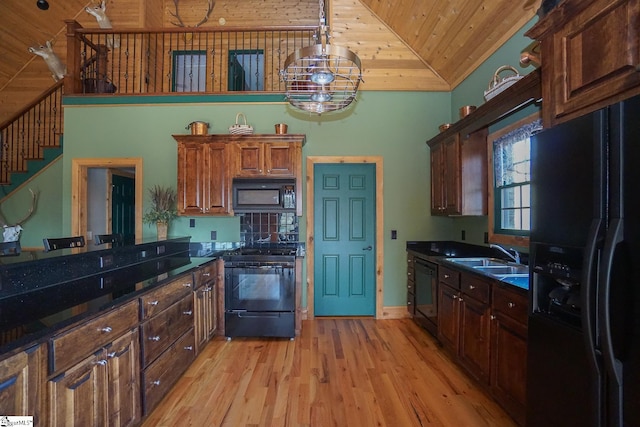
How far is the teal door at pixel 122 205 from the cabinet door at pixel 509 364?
534 centimetres

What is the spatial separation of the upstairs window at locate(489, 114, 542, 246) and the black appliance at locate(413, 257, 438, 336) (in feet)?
2.34

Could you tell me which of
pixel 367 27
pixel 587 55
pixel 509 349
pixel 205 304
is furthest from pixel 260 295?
pixel 367 27

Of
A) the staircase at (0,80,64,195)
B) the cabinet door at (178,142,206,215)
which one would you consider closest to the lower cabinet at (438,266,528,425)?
the cabinet door at (178,142,206,215)

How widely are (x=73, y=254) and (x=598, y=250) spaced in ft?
9.23

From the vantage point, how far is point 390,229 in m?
4.15

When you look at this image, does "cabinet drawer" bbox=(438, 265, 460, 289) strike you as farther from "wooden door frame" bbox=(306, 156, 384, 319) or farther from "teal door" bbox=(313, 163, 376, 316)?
"teal door" bbox=(313, 163, 376, 316)

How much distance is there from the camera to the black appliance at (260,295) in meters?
3.36

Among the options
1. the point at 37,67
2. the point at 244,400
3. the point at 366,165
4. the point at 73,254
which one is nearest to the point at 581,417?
the point at 244,400

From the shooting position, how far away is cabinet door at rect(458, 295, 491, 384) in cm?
227

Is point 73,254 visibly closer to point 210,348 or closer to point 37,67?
point 210,348

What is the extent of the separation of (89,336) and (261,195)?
2444 millimetres

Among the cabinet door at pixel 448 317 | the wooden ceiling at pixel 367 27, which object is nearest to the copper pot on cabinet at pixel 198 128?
the wooden ceiling at pixel 367 27

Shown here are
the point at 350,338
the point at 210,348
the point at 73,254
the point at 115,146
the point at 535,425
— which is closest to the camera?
the point at 535,425

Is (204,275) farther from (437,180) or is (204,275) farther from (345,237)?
(437,180)
